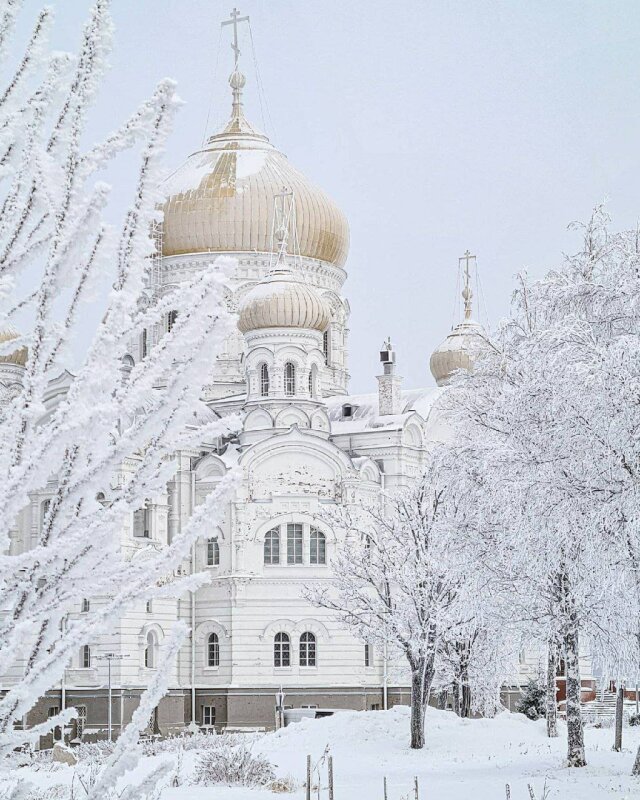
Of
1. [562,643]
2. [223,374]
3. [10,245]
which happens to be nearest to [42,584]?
[10,245]

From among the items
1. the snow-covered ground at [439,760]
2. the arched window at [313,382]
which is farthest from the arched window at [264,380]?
the snow-covered ground at [439,760]

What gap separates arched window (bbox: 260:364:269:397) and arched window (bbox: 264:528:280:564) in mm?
5367

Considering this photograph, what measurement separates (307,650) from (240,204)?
57.3 ft

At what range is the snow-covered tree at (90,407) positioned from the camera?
463 cm

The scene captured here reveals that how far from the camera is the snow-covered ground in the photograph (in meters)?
19.2

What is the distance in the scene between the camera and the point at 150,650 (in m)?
42.4

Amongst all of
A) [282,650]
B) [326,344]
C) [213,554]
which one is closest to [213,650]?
[282,650]

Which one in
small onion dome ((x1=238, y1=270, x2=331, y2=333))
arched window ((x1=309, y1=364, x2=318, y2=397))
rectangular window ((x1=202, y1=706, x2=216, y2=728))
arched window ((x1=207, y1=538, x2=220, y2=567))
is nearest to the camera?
rectangular window ((x1=202, y1=706, x2=216, y2=728))

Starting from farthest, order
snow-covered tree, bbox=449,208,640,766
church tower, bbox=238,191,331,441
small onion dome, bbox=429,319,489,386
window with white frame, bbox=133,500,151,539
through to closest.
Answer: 1. small onion dome, bbox=429,319,489,386
2. church tower, bbox=238,191,331,441
3. window with white frame, bbox=133,500,151,539
4. snow-covered tree, bbox=449,208,640,766

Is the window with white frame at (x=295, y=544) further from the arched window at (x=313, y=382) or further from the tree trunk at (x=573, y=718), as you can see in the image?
the tree trunk at (x=573, y=718)

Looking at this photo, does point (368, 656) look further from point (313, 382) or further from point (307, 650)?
point (313, 382)

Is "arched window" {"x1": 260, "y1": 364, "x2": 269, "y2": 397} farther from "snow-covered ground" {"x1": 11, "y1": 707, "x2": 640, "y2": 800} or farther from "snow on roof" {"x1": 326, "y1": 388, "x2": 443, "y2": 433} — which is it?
"snow-covered ground" {"x1": 11, "y1": 707, "x2": 640, "y2": 800}

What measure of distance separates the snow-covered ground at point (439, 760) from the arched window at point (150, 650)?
→ 505 inches

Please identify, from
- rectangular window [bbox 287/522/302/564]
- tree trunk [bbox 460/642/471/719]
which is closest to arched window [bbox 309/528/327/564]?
rectangular window [bbox 287/522/302/564]
